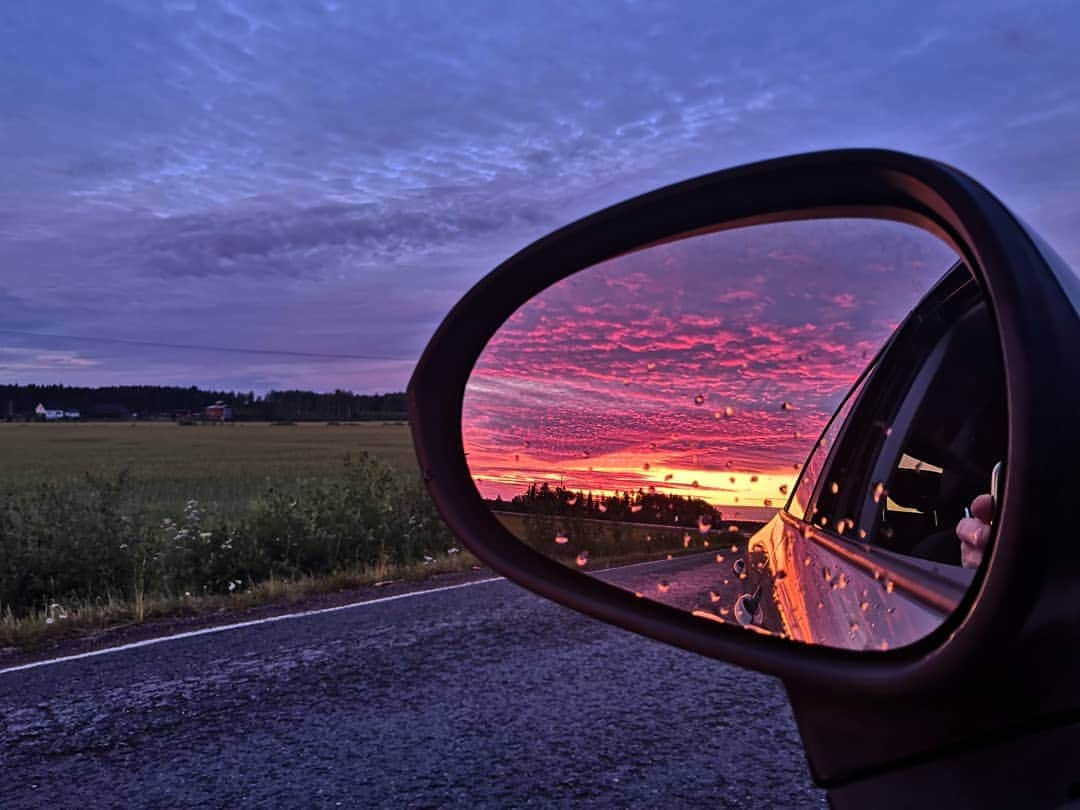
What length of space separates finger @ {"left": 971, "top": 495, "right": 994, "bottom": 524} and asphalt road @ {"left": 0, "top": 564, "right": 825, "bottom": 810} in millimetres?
2754

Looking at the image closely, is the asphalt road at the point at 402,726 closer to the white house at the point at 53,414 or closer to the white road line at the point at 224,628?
the white road line at the point at 224,628

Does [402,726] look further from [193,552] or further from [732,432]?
[193,552]

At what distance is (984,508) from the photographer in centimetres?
106

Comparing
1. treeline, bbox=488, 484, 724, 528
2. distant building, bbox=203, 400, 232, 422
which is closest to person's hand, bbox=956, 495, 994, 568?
treeline, bbox=488, 484, 724, 528

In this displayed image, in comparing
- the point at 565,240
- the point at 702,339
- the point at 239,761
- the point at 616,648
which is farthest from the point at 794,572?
the point at 616,648

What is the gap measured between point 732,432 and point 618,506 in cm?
25

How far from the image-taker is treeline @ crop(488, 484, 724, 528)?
4.79ft

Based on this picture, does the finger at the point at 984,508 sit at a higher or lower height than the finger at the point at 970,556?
higher

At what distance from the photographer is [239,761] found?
3.97m

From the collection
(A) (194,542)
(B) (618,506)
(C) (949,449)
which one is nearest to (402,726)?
(B) (618,506)

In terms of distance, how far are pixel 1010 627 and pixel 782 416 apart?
1.81ft

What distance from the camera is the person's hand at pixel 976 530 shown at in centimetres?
103

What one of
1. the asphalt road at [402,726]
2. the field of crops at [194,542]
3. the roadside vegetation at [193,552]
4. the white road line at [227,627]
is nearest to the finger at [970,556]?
the asphalt road at [402,726]

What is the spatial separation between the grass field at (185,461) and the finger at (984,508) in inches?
558
